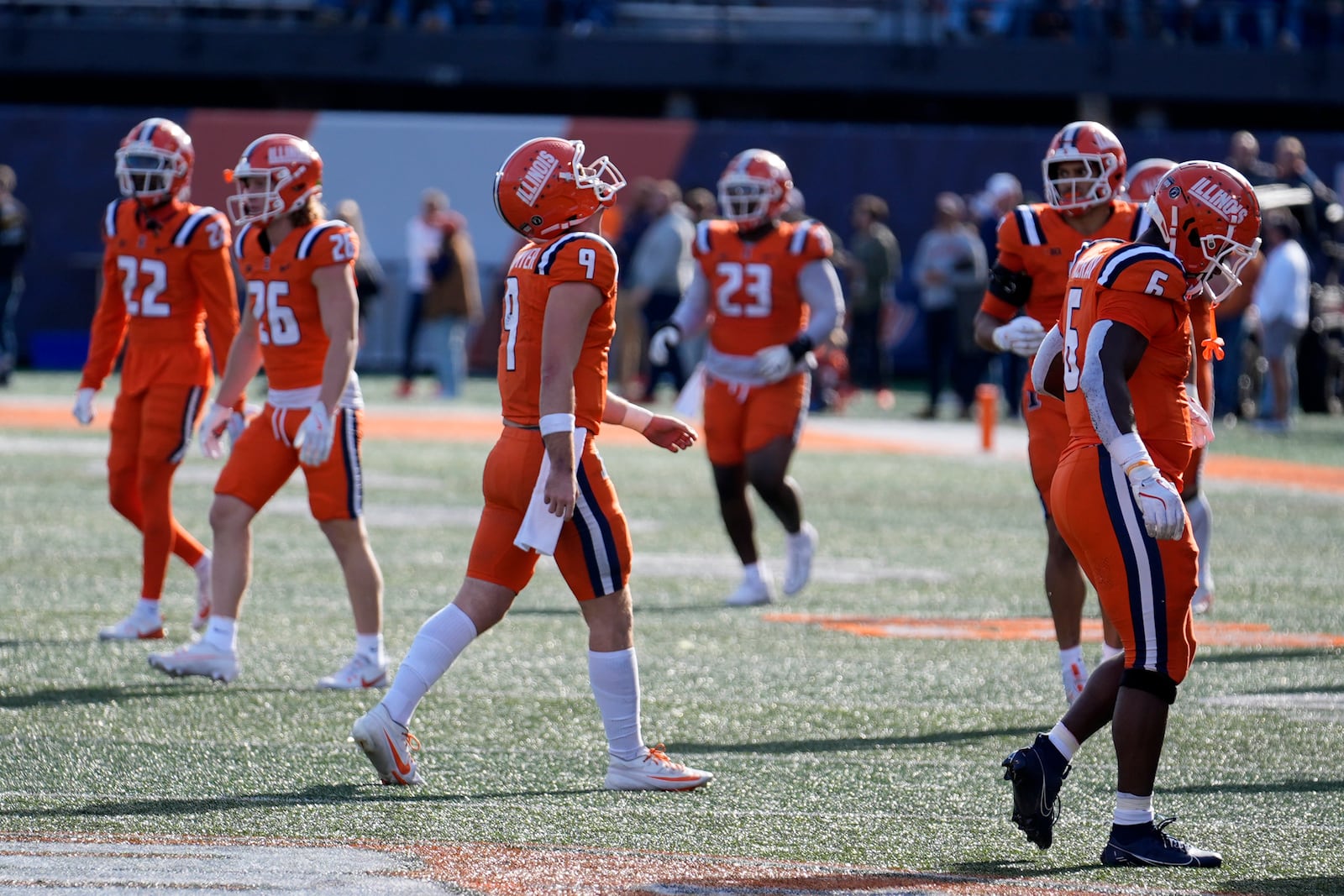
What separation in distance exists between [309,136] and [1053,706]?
17.8 meters

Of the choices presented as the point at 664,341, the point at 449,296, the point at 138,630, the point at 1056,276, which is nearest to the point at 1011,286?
the point at 1056,276

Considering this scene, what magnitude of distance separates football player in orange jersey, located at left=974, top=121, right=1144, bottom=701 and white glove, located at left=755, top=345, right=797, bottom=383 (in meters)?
1.99

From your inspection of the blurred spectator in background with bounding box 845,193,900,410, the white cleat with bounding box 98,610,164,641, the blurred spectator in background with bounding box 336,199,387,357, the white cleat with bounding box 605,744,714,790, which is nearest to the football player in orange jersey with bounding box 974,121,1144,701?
the white cleat with bounding box 605,744,714,790

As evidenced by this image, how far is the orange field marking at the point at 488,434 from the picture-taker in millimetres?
13734

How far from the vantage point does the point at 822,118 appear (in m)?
27.0

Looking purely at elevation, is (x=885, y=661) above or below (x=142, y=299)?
below

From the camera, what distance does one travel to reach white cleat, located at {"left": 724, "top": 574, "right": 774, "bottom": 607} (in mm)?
8539

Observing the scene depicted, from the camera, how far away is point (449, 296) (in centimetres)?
1802

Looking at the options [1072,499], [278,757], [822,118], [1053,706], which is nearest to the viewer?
[1072,499]

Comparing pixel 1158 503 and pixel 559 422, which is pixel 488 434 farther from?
pixel 1158 503

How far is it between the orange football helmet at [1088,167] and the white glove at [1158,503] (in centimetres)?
210

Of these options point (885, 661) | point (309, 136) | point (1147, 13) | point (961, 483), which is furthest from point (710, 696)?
point (1147, 13)

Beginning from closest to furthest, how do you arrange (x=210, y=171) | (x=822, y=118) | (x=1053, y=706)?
(x=1053, y=706) → (x=210, y=171) → (x=822, y=118)

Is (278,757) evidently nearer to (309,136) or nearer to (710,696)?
(710,696)
